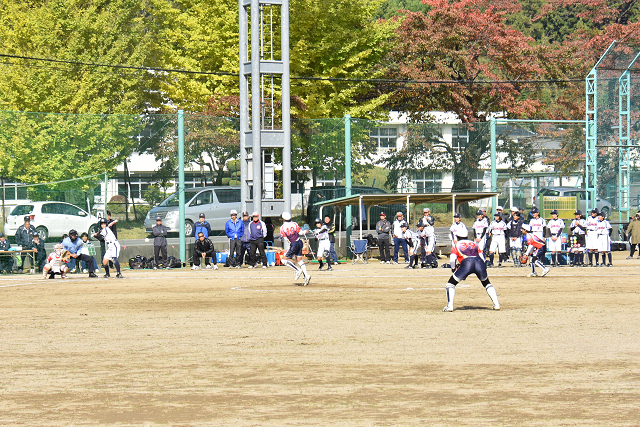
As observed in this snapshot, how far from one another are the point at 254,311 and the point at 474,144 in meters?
20.4

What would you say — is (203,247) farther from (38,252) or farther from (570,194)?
(570,194)

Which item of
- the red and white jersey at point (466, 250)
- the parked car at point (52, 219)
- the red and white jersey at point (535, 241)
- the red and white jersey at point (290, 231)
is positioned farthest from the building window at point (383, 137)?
the red and white jersey at point (466, 250)

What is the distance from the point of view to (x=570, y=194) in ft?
111

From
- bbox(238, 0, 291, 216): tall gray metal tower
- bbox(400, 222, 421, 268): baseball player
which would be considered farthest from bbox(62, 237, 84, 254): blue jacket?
bbox(400, 222, 421, 268): baseball player

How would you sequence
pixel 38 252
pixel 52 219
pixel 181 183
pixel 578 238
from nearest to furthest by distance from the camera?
1. pixel 38 252
2. pixel 52 219
3. pixel 578 238
4. pixel 181 183

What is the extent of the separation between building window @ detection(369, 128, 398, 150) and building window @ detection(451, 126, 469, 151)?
2.37 metres

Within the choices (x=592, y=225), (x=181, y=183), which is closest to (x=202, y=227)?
(x=181, y=183)

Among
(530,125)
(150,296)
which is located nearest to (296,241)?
(150,296)

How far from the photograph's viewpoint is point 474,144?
1367 inches

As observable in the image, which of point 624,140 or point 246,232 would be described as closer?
point 246,232

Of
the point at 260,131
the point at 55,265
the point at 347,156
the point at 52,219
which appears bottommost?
the point at 55,265

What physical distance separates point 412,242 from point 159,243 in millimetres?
8361

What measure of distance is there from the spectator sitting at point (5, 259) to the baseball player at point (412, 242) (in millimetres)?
12723

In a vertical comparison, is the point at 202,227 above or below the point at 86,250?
above
